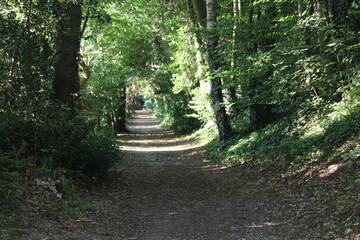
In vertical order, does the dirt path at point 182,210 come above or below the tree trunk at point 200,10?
below

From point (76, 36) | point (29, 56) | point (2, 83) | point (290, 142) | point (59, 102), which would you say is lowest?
point (290, 142)

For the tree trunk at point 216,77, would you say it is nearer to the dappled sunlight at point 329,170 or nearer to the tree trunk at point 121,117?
the dappled sunlight at point 329,170

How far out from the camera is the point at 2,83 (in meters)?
7.92

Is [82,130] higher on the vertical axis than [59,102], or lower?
lower

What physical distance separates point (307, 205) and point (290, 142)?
11.9 feet

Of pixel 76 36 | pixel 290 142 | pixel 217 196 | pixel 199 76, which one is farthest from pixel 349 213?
pixel 199 76

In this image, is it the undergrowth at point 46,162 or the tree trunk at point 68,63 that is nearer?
the undergrowth at point 46,162

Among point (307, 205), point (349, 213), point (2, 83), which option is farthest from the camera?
point (2, 83)

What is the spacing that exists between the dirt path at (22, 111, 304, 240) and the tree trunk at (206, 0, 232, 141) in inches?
132

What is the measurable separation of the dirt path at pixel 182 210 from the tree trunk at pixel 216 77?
3.36 meters

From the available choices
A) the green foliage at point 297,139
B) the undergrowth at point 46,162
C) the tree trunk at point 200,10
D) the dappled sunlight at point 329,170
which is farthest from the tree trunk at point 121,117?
the dappled sunlight at point 329,170

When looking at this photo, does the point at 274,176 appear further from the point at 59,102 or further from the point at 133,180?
the point at 59,102

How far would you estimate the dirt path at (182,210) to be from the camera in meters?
5.90

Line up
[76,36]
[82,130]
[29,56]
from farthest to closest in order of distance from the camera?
[76,36]
[82,130]
[29,56]
